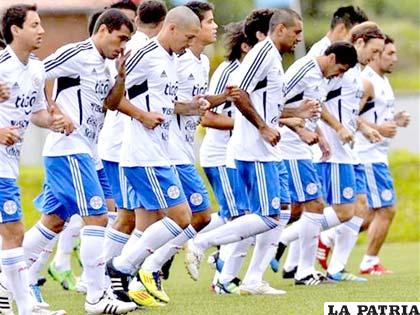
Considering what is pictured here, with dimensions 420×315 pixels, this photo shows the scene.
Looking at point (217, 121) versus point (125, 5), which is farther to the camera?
point (125, 5)

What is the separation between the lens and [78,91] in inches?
446

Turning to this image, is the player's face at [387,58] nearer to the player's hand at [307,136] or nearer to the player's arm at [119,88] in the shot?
the player's hand at [307,136]

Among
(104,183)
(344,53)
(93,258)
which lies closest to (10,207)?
(93,258)

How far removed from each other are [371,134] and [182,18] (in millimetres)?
3459

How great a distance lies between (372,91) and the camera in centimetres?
1545

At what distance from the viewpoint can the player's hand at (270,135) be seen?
12258 mm

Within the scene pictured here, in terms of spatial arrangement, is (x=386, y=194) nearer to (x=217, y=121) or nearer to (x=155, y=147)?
(x=217, y=121)

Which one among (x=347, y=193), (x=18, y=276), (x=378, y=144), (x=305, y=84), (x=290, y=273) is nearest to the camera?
(x=18, y=276)

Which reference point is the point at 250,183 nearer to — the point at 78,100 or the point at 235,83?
the point at 235,83

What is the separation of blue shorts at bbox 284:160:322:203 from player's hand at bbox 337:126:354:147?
41 cm

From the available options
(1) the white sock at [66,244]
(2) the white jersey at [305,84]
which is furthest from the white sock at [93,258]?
(1) the white sock at [66,244]

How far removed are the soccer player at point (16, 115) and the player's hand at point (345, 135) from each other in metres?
3.99

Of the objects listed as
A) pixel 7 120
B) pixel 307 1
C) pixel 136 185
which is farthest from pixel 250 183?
pixel 307 1

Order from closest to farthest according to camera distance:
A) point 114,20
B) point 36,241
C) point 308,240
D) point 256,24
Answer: point 114,20
point 36,241
point 256,24
point 308,240
